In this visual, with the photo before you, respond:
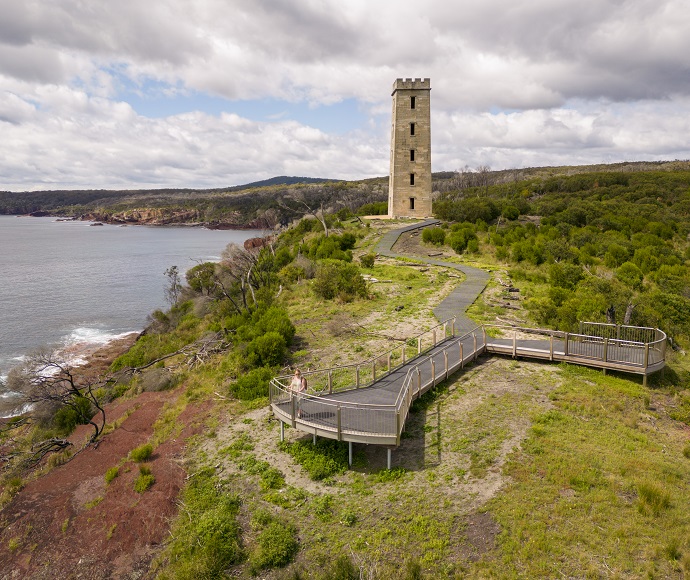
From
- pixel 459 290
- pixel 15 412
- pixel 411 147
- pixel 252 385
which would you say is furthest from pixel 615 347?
pixel 411 147

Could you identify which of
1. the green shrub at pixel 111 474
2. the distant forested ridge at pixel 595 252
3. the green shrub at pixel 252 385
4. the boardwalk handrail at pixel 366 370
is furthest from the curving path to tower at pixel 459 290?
the green shrub at pixel 111 474

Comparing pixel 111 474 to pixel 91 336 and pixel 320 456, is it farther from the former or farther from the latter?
pixel 91 336

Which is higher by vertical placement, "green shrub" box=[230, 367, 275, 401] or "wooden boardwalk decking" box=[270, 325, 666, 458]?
"wooden boardwalk decking" box=[270, 325, 666, 458]

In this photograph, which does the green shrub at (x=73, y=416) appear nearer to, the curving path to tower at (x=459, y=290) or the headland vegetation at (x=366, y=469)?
the headland vegetation at (x=366, y=469)

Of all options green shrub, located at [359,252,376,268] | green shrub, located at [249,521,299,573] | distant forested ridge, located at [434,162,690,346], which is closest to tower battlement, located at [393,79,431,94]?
distant forested ridge, located at [434,162,690,346]

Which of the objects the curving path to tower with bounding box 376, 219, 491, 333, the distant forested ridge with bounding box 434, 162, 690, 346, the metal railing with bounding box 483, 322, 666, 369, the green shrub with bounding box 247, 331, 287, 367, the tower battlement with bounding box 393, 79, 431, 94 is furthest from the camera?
the tower battlement with bounding box 393, 79, 431, 94

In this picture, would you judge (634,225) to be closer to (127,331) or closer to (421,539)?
(421,539)

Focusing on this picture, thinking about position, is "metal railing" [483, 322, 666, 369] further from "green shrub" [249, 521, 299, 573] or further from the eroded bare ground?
"green shrub" [249, 521, 299, 573]
